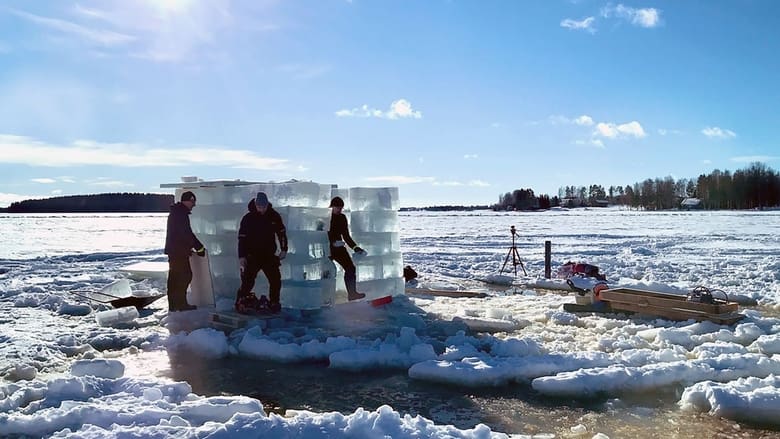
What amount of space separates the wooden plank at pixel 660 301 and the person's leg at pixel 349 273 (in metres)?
3.74

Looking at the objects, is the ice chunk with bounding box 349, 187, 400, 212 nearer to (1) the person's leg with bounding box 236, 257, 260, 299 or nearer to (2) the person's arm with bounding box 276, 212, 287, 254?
(2) the person's arm with bounding box 276, 212, 287, 254

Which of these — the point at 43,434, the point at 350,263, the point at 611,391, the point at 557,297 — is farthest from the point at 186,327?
the point at 557,297

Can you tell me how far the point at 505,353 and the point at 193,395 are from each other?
3.23m

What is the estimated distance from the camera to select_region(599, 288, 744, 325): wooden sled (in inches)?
307

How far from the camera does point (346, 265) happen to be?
877cm

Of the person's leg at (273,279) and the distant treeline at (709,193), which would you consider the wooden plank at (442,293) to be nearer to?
the person's leg at (273,279)

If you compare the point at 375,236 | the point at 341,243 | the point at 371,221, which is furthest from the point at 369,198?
the point at 341,243

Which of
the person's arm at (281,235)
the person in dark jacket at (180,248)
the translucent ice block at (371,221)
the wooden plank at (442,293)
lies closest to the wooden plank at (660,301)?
the wooden plank at (442,293)

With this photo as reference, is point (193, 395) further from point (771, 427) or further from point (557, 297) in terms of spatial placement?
point (557, 297)

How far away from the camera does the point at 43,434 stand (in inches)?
162

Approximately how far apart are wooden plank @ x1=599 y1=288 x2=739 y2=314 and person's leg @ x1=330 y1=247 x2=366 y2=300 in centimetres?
374

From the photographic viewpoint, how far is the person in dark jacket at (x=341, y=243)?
8633mm

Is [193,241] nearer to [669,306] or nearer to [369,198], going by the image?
[369,198]

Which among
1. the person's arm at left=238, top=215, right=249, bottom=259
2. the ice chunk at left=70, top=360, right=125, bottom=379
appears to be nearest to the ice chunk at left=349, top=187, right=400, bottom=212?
the person's arm at left=238, top=215, right=249, bottom=259
